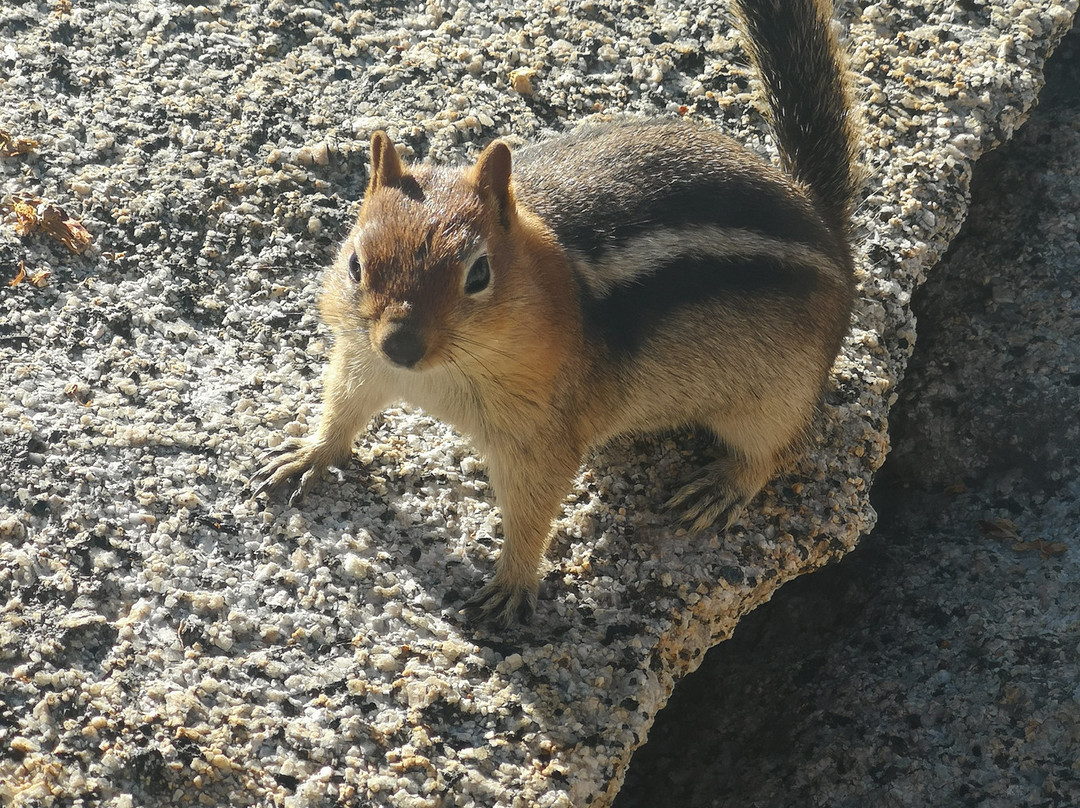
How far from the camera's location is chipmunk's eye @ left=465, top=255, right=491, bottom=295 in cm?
286

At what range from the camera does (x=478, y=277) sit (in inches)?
113

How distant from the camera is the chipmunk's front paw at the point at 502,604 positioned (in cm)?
309

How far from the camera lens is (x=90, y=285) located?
11.5ft

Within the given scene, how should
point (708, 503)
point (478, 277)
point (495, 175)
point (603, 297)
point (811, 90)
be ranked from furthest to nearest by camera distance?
point (811, 90)
point (708, 503)
point (603, 297)
point (495, 175)
point (478, 277)

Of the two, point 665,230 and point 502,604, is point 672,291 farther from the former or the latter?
point 502,604

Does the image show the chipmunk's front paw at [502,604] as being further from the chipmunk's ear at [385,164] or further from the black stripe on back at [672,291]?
the chipmunk's ear at [385,164]

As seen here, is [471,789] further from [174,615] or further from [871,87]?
[871,87]

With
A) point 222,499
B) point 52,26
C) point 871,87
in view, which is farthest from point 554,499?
point 52,26

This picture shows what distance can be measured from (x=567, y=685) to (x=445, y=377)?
36.5 inches

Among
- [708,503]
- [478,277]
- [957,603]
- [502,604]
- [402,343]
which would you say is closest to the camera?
[402,343]

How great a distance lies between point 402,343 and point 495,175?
599mm

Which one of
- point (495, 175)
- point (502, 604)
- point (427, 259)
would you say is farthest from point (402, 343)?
point (502, 604)

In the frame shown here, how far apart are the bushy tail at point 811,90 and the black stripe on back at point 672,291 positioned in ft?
1.61

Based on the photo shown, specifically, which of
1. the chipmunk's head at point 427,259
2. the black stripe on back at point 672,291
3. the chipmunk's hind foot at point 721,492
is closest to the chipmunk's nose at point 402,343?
the chipmunk's head at point 427,259
